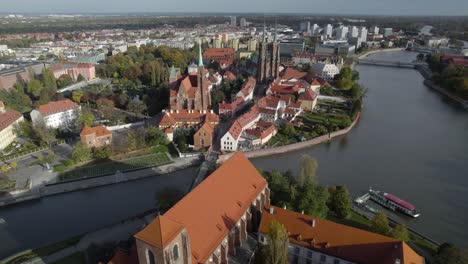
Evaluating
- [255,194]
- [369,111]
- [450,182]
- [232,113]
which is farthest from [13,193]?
[369,111]

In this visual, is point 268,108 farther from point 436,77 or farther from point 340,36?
point 340,36

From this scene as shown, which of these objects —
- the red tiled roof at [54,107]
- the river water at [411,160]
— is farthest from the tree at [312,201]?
the red tiled roof at [54,107]

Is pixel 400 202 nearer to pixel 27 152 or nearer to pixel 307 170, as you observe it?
pixel 307 170

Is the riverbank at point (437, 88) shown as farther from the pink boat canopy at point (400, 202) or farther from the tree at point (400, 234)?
the tree at point (400, 234)

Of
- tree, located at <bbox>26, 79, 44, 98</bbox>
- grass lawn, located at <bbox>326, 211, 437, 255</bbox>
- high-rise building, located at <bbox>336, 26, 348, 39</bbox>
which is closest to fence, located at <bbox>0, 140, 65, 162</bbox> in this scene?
tree, located at <bbox>26, 79, 44, 98</bbox>

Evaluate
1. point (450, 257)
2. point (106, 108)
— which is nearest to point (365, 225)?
point (450, 257)

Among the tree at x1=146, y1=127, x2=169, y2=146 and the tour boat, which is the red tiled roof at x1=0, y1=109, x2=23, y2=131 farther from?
the tour boat
